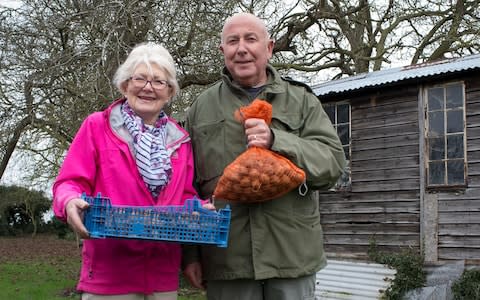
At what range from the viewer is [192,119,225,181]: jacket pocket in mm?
2893

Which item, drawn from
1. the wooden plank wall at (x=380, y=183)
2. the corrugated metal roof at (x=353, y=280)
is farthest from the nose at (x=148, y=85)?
the wooden plank wall at (x=380, y=183)

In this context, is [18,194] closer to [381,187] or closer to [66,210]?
[381,187]

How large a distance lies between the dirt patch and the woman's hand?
56.2 feet

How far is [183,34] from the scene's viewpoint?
9.00 meters

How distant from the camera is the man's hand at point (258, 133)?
2.58 meters

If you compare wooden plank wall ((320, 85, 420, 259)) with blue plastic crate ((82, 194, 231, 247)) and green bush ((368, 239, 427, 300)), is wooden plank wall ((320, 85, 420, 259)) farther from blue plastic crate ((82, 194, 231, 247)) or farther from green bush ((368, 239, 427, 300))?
blue plastic crate ((82, 194, 231, 247))

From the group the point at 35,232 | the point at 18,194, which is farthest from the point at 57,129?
the point at 35,232

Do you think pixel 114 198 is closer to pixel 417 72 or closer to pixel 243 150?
pixel 243 150

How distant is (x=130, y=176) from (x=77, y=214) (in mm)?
321

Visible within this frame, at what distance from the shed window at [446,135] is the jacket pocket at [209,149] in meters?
6.52

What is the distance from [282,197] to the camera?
2803 millimetres

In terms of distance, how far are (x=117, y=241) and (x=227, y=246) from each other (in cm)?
52

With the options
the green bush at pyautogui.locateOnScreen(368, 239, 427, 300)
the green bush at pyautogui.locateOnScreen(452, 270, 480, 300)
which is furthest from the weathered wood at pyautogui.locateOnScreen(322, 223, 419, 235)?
the green bush at pyautogui.locateOnScreen(452, 270, 480, 300)

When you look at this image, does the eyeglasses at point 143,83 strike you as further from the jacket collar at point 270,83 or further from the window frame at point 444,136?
the window frame at point 444,136
